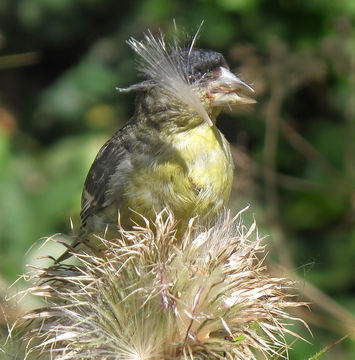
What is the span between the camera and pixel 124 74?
6.47 metres

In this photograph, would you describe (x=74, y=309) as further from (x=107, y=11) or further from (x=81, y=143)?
(x=107, y=11)

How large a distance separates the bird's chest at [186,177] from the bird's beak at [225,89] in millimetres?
168

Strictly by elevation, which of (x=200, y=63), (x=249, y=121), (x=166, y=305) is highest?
(x=200, y=63)

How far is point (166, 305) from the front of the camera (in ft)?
7.29

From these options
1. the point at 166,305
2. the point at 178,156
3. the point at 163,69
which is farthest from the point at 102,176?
the point at 166,305

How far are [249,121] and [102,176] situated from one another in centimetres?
250

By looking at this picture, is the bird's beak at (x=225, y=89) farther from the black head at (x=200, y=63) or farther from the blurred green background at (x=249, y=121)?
the blurred green background at (x=249, y=121)

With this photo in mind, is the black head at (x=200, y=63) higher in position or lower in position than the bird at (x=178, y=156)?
higher

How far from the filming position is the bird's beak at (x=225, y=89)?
290 centimetres

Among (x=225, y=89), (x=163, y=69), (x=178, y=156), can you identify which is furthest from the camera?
(x=178, y=156)

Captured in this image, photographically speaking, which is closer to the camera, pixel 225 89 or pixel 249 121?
pixel 225 89

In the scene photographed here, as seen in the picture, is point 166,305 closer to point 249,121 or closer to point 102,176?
point 102,176

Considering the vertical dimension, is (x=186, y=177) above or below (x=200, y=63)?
below

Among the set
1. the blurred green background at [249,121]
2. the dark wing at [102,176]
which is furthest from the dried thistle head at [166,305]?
the blurred green background at [249,121]
